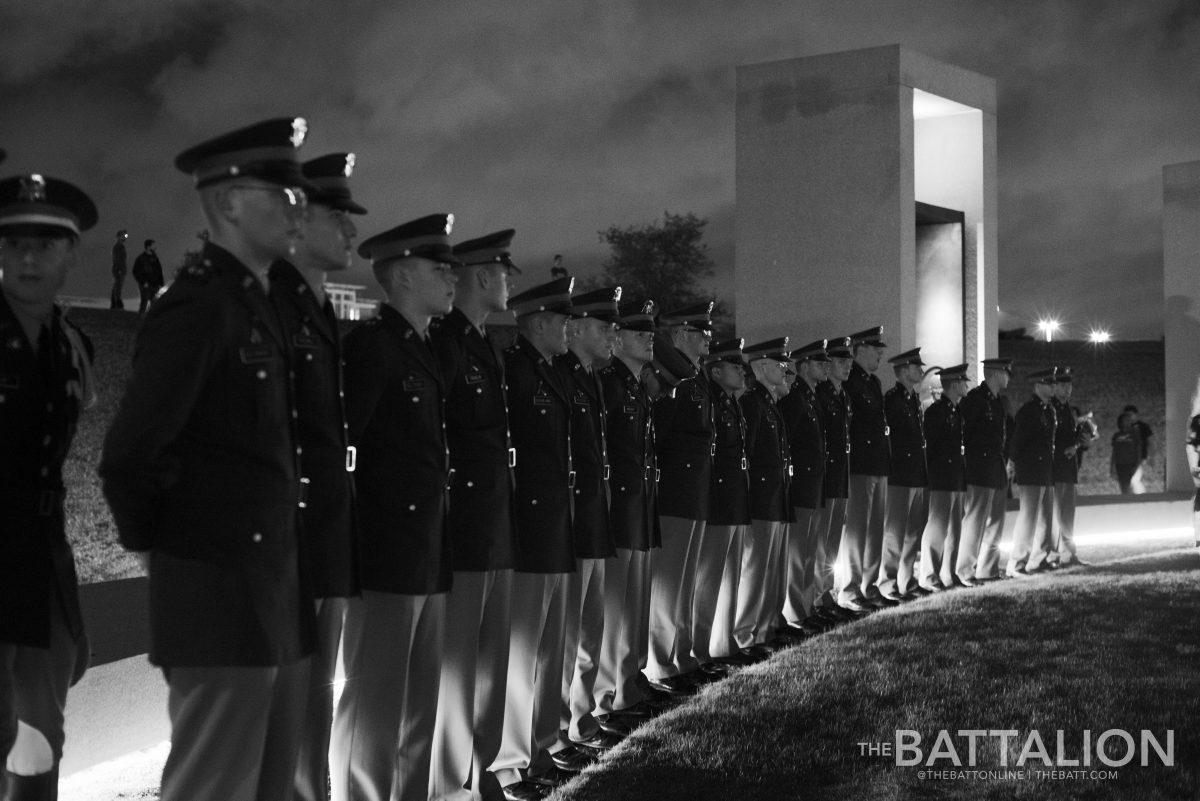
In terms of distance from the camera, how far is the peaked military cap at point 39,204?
3.66m

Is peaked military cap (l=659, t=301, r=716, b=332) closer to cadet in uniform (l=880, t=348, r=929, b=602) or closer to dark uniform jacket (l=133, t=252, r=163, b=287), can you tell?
cadet in uniform (l=880, t=348, r=929, b=602)

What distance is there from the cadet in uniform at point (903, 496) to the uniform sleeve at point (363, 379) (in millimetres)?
6882

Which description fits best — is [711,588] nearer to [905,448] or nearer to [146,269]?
[905,448]

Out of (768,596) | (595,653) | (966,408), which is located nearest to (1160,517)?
(966,408)

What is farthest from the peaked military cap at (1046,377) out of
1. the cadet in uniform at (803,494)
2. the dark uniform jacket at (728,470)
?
the dark uniform jacket at (728,470)

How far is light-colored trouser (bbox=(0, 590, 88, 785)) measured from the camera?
11.5 feet

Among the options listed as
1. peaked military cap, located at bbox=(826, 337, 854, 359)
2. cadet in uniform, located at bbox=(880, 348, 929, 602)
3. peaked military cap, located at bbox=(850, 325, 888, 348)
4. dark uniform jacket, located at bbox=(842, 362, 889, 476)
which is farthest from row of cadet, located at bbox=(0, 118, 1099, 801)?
cadet in uniform, located at bbox=(880, 348, 929, 602)

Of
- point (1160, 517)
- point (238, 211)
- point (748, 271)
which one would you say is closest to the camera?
point (238, 211)

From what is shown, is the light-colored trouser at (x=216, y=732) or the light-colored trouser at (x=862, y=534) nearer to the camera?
the light-colored trouser at (x=216, y=732)

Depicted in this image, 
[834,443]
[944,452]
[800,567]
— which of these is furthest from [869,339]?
[800,567]

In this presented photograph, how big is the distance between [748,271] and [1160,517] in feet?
19.7

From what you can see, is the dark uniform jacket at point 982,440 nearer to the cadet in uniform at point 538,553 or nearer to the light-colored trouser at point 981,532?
the light-colored trouser at point 981,532

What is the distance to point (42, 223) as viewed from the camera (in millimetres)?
3676

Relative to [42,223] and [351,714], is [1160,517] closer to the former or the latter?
[351,714]
